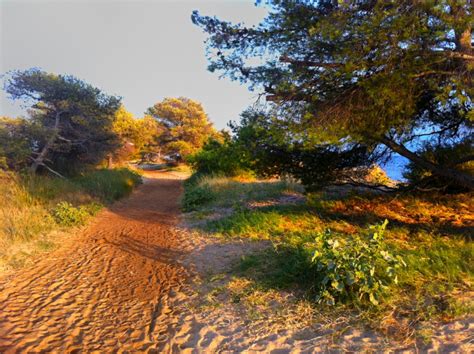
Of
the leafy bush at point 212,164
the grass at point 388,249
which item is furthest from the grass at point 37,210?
the leafy bush at point 212,164

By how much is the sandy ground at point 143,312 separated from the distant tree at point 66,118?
7718 mm

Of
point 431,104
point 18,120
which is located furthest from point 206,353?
point 18,120

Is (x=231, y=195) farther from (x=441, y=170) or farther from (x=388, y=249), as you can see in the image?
(x=388, y=249)

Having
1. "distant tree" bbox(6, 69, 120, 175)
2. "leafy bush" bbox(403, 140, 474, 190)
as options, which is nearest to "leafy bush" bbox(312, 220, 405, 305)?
"leafy bush" bbox(403, 140, 474, 190)

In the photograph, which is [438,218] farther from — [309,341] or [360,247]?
[309,341]

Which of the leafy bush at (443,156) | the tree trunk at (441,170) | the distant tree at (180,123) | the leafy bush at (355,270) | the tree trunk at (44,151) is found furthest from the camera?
the distant tree at (180,123)

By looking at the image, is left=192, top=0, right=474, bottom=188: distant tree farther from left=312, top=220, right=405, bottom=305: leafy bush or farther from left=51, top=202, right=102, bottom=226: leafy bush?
left=51, top=202, right=102, bottom=226: leafy bush

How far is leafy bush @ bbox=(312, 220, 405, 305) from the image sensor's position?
3107 millimetres

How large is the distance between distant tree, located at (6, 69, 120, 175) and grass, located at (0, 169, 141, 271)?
187 cm

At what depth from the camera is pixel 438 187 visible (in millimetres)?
6578

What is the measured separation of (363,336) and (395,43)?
11.2 feet

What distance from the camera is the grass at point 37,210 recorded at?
5360 mm

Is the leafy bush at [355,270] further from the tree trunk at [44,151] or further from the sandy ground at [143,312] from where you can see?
the tree trunk at [44,151]

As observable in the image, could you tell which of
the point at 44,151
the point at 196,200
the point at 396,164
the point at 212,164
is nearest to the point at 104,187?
the point at 44,151
